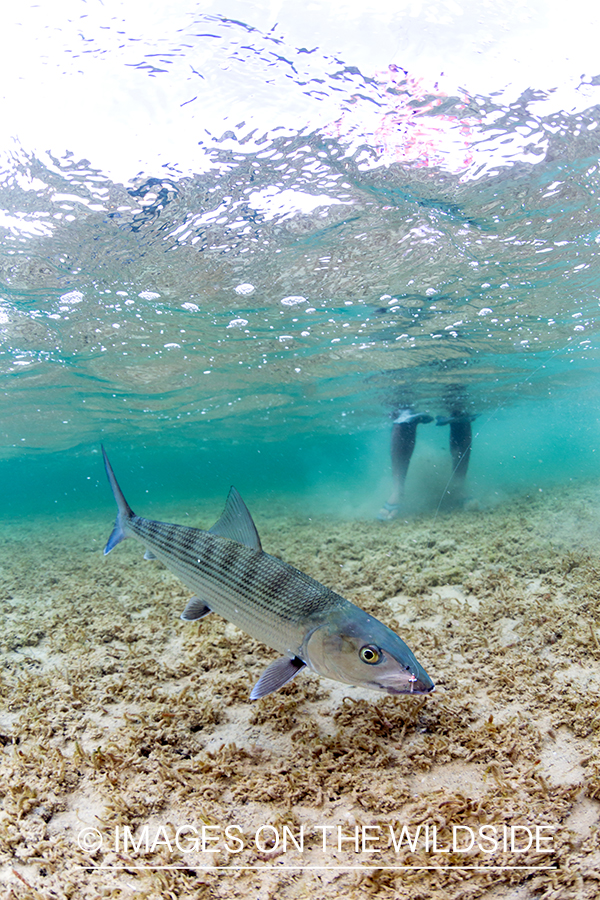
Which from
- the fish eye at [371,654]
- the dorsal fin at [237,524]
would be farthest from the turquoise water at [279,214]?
the fish eye at [371,654]

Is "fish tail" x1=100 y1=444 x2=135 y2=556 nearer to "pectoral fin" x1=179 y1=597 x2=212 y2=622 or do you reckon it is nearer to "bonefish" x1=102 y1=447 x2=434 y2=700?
"bonefish" x1=102 y1=447 x2=434 y2=700

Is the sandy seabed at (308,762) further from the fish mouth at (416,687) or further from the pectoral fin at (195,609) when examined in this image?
the pectoral fin at (195,609)

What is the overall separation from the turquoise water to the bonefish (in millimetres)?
6326

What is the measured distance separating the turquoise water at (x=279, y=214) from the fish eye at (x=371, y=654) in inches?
288

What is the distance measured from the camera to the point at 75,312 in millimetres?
13023

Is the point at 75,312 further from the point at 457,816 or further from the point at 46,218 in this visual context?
the point at 457,816

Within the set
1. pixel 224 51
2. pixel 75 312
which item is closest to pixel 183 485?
pixel 75 312

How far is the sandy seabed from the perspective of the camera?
2402 mm

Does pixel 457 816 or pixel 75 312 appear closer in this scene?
pixel 457 816

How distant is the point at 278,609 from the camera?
3.01 metres

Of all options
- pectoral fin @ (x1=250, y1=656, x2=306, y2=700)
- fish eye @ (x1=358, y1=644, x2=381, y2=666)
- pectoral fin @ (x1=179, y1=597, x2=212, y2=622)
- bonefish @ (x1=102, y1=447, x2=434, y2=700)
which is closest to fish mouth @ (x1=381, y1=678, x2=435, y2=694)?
bonefish @ (x1=102, y1=447, x2=434, y2=700)

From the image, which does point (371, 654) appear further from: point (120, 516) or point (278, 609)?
point (120, 516)

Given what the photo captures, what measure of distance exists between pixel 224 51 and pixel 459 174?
4.53 metres

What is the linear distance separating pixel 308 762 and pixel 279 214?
933 centimetres
